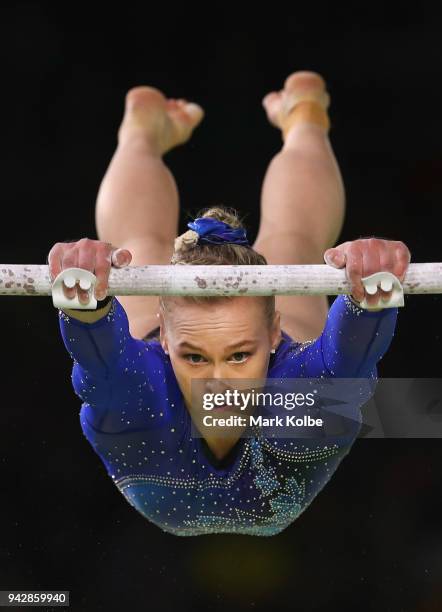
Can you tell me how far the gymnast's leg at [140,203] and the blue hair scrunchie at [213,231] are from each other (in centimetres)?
45

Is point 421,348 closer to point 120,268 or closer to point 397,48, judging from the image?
point 397,48

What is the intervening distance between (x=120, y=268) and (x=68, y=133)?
1.97 metres

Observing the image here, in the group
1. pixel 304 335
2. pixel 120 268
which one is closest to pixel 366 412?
pixel 304 335

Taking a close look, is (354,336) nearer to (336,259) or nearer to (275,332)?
(336,259)

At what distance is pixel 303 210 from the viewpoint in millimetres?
2512

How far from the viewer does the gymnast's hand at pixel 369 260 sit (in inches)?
62.1

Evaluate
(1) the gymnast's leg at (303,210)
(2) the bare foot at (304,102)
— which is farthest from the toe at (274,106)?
(1) the gymnast's leg at (303,210)

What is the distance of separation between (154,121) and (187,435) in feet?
3.73

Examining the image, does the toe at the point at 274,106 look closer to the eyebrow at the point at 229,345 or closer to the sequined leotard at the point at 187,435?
the sequined leotard at the point at 187,435

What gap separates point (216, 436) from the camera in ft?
6.32

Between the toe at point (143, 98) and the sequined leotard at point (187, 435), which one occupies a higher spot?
the toe at point (143, 98)

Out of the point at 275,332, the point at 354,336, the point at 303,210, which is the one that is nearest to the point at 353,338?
the point at 354,336

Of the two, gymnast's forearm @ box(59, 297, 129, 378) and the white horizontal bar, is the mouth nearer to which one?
gymnast's forearm @ box(59, 297, 129, 378)

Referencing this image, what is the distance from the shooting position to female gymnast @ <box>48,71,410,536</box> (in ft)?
5.40
